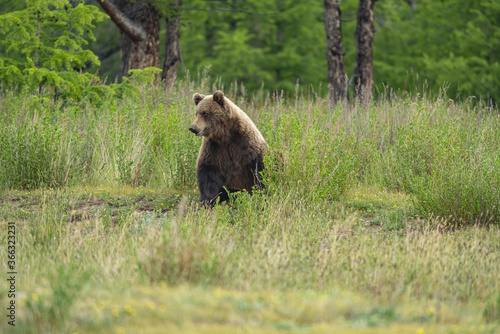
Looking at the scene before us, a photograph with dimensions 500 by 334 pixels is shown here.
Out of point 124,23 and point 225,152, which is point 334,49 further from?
point 225,152

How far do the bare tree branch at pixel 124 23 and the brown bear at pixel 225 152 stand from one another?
755 cm

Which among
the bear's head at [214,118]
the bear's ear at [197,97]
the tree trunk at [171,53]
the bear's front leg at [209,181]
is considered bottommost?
the bear's front leg at [209,181]

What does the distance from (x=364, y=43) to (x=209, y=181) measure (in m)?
8.59

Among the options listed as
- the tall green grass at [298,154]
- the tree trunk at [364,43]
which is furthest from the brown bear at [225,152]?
the tree trunk at [364,43]

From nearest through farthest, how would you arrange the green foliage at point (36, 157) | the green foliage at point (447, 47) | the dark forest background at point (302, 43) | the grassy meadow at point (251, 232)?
the grassy meadow at point (251, 232) < the green foliage at point (36, 157) < the green foliage at point (447, 47) < the dark forest background at point (302, 43)

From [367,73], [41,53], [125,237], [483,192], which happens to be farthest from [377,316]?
[367,73]

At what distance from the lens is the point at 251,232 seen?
18.8 feet

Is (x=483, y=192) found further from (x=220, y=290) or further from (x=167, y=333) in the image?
(x=167, y=333)

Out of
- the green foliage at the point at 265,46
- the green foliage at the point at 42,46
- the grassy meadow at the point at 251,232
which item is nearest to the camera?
the grassy meadow at the point at 251,232

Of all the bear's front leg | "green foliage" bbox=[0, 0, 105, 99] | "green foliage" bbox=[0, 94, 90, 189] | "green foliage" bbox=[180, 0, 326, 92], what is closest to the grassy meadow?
"green foliage" bbox=[0, 94, 90, 189]

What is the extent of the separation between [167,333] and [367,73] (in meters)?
12.7

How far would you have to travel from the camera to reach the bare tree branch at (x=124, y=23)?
13.6m

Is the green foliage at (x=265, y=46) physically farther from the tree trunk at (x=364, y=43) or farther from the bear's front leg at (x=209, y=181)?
the bear's front leg at (x=209, y=181)

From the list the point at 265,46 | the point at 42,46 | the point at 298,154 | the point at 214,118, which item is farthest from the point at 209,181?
the point at 265,46
